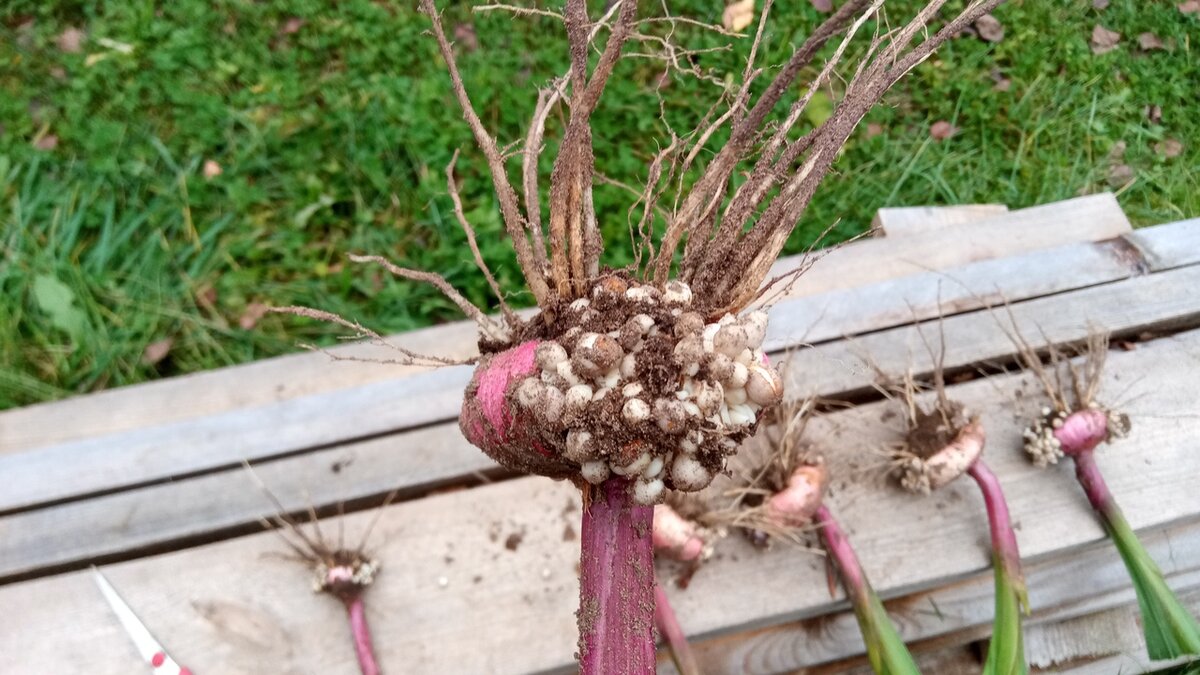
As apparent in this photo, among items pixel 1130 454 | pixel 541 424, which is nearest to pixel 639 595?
pixel 541 424

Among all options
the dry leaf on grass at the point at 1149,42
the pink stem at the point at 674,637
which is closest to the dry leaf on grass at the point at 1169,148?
the dry leaf on grass at the point at 1149,42

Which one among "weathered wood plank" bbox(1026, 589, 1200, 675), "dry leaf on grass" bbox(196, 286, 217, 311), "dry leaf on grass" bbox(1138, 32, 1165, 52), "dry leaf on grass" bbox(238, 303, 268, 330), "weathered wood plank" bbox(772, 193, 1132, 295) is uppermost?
"dry leaf on grass" bbox(1138, 32, 1165, 52)

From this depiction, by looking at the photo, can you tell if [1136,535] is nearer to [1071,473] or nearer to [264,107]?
[1071,473]

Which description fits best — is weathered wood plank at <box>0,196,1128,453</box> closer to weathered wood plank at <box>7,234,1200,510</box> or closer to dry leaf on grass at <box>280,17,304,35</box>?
weathered wood plank at <box>7,234,1200,510</box>

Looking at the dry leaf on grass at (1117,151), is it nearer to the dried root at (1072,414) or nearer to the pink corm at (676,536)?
the dried root at (1072,414)

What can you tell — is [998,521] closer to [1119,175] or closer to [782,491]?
[782,491]

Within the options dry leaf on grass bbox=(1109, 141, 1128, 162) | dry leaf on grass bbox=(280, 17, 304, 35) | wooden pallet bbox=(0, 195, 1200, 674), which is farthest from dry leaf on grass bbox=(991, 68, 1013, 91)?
dry leaf on grass bbox=(280, 17, 304, 35)
